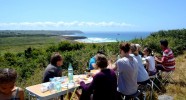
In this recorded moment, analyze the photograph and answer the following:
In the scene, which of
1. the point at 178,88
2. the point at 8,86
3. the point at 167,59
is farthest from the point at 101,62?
the point at 167,59

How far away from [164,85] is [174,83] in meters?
0.40

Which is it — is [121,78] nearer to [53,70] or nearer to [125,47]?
[125,47]

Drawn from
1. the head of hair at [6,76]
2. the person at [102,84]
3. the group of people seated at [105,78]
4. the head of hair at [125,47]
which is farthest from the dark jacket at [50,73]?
the head of hair at [6,76]

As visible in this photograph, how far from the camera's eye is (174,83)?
7203 millimetres

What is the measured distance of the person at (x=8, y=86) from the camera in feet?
8.97

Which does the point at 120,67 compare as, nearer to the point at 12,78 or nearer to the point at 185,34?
the point at 12,78

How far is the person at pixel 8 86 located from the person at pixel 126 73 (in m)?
2.01

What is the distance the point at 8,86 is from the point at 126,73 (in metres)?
2.28

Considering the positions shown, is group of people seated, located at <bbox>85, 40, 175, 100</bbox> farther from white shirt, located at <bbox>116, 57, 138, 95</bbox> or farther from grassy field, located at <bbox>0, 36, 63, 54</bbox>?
grassy field, located at <bbox>0, 36, 63, 54</bbox>

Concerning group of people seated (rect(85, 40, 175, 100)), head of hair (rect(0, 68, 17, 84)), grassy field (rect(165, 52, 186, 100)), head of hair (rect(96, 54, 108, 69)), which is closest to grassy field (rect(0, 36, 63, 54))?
grassy field (rect(165, 52, 186, 100))

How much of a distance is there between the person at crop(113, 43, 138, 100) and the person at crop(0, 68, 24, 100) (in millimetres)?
2013

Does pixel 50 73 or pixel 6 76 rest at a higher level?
pixel 6 76

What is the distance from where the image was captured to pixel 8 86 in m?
2.81

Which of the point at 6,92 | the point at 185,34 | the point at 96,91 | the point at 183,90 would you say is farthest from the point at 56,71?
the point at 185,34
